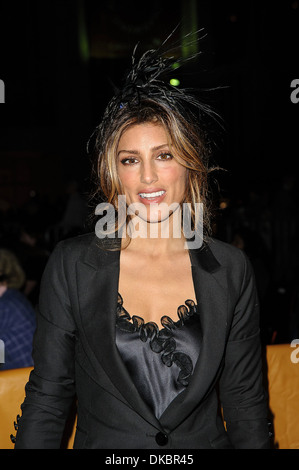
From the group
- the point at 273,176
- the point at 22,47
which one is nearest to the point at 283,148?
the point at 273,176

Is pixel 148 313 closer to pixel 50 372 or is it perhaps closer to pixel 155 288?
pixel 155 288

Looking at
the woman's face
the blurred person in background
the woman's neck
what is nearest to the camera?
the woman's face

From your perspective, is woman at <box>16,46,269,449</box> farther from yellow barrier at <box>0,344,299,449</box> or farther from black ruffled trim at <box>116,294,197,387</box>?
yellow barrier at <box>0,344,299,449</box>

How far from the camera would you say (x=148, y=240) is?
6.55 ft

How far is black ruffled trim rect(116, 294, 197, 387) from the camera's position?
5.65 ft

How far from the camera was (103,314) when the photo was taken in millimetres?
1720

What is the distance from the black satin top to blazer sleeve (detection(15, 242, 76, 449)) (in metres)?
0.19

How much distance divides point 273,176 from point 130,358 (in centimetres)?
1367

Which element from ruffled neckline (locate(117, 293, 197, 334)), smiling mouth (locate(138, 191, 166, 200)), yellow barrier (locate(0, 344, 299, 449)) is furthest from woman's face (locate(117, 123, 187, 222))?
yellow barrier (locate(0, 344, 299, 449))

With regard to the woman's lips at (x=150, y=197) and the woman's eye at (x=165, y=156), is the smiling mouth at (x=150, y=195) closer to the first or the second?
the woman's lips at (x=150, y=197)

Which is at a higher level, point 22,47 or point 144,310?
point 22,47

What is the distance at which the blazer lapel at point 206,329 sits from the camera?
1664mm

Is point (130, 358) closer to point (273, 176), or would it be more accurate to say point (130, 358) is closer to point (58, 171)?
point (273, 176)

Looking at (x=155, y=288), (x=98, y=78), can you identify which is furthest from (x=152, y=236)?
(x=98, y=78)
